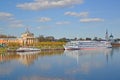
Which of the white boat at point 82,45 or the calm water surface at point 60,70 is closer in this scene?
the calm water surface at point 60,70

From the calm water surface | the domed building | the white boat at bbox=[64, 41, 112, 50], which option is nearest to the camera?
the calm water surface

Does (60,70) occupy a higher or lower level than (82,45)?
lower

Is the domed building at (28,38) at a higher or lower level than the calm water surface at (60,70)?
higher

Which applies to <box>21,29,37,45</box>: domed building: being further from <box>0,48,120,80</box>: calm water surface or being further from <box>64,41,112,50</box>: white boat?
<box>0,48,120,80</box>: calm water surface

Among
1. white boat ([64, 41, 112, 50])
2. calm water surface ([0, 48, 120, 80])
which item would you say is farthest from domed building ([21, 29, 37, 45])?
calm water surface ([0, 48, 120, 80])

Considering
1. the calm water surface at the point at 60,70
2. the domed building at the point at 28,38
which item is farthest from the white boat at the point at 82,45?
the calm water surface at the point at 60,70

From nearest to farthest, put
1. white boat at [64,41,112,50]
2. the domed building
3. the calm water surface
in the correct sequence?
the calm water surface, white boat at [64,41,112,50], the domed building

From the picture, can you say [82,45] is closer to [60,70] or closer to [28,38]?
[28,38]

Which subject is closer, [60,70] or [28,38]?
[60,70]

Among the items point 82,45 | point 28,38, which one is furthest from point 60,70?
point 28,38

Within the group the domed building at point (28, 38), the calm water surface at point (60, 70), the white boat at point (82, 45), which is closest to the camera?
the calm water surface at point (60, 70)

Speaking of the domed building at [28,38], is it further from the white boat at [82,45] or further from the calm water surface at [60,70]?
the calm water surface at [60,70]

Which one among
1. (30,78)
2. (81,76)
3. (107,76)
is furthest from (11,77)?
(107,76)

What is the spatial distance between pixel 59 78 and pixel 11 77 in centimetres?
286
